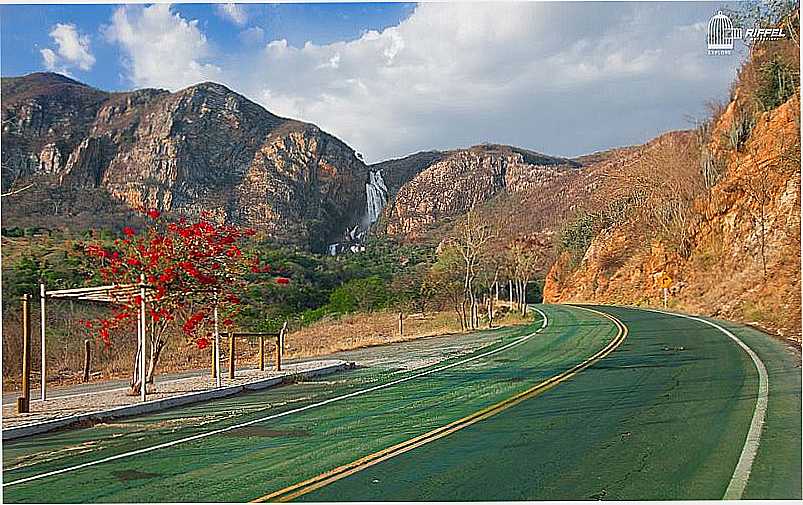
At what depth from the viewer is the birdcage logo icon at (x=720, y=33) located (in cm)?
3052

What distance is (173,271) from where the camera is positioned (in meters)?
14.4

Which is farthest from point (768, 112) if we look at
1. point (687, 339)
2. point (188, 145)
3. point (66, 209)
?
point (188, 145)

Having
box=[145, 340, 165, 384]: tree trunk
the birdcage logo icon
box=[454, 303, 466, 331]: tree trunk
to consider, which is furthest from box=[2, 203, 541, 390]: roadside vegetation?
the birdcage logo icon

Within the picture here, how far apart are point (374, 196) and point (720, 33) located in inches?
2578

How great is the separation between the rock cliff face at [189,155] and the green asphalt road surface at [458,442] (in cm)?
5455

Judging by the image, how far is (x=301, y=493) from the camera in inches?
299

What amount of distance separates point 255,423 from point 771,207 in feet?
91.2

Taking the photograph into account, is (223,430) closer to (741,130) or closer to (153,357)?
(153,357)

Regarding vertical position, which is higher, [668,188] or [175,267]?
[668,188]

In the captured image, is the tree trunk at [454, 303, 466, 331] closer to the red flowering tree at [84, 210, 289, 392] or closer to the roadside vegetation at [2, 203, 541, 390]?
the roadside vegetation at [2, 203, 541, 390]

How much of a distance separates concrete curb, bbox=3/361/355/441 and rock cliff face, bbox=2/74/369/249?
167 feet

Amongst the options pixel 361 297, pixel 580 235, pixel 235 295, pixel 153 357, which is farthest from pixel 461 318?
pixel 580 235

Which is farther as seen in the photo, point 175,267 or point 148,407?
point 175,267

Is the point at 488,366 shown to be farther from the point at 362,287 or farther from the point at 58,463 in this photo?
the point at 362,287
